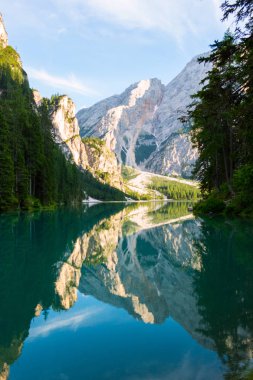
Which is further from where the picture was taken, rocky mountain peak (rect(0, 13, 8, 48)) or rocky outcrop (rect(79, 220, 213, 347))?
rocky mountain peak (rect(0, 13, 8, 48))

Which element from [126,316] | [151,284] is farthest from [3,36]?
[126,316]

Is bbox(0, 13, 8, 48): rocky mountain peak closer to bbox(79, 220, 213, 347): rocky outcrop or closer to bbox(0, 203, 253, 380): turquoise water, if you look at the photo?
bbox(79, 220, 213, 347): rocky outcrop

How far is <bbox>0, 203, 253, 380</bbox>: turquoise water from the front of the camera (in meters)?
5.34

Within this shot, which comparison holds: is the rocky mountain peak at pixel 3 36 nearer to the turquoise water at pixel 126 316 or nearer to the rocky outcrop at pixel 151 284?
the rocky outcrop at pixel 151 284

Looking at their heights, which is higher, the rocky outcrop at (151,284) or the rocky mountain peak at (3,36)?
the rocky mountain peak at (3,36)

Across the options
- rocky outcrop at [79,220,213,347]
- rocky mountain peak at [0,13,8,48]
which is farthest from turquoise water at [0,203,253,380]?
rocky mountain peak at [0,13,8,48]

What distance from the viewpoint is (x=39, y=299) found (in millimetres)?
8875

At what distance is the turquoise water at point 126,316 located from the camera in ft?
17.5

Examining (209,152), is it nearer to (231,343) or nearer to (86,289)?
(86,289)

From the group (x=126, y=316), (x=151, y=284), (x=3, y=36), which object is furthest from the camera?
(x=3, y=36)

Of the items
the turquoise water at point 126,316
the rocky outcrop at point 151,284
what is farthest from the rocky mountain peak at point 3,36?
the turquoise water at point 126,316

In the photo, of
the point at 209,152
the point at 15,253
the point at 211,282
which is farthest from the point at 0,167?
the point at 211,282

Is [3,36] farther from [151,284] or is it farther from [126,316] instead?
[126,316]

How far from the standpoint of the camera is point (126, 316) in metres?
7.99
